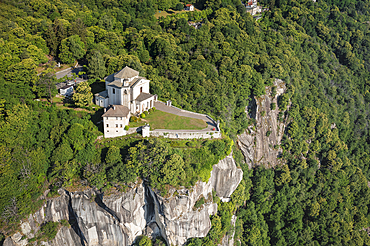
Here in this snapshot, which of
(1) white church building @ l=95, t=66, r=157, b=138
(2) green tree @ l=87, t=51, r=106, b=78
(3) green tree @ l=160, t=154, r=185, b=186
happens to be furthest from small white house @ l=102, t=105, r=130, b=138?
(2) green tree @ l=87, t=51, r=106, b=78

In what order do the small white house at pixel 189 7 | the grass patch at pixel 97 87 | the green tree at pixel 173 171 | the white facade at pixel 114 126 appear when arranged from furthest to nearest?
the small white house at pixel 189 7 < the grass patch at pixel 97 87 < the white facade at pixel 114 126 < the green tree at pixel 173 171

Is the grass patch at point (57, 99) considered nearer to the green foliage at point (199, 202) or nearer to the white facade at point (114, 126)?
the white facade at point (114, 126)

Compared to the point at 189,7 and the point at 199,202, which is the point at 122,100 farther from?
the point at 189,7

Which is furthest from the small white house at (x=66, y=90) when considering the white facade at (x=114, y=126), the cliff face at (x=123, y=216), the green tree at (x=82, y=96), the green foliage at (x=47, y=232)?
the green foliage at (x=47, y=232)

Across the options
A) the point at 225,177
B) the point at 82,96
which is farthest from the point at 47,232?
the point at 225,177

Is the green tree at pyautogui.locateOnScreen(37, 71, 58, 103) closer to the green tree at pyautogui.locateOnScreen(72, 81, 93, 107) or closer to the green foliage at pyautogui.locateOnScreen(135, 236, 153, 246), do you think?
the green tree at pyautogui.locateOnScreen(72, 81, 93, 107)

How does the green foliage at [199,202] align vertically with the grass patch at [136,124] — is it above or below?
below

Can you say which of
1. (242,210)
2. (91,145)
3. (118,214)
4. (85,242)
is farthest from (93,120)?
→ (242,210)
